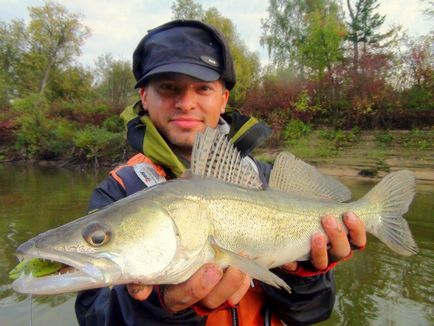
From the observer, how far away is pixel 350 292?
5.64m

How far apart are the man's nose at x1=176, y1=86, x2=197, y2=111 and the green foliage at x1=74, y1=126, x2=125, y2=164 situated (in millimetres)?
25073

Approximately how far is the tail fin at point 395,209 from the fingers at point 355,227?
0.84ft

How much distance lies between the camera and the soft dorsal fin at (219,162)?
2.22 metres

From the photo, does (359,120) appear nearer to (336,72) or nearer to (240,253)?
(336,72)

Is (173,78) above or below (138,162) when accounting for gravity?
above

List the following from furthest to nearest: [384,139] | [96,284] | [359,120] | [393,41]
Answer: [393,41] → [359,120] → [384,139] → [96,284]

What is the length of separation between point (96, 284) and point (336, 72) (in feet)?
77.6

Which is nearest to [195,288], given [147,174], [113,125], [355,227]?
[147,174]

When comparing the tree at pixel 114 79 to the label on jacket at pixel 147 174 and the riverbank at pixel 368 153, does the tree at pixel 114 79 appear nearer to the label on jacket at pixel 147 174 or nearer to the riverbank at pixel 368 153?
the riverbank at pixel 368 153

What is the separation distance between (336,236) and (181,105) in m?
1.38

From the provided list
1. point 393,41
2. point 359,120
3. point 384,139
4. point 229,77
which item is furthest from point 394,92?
point 229,77

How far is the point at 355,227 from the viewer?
8.11 feet

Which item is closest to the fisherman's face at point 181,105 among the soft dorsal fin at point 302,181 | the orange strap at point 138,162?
the orange strap at point 138,162

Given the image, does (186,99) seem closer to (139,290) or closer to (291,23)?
(139,290)
